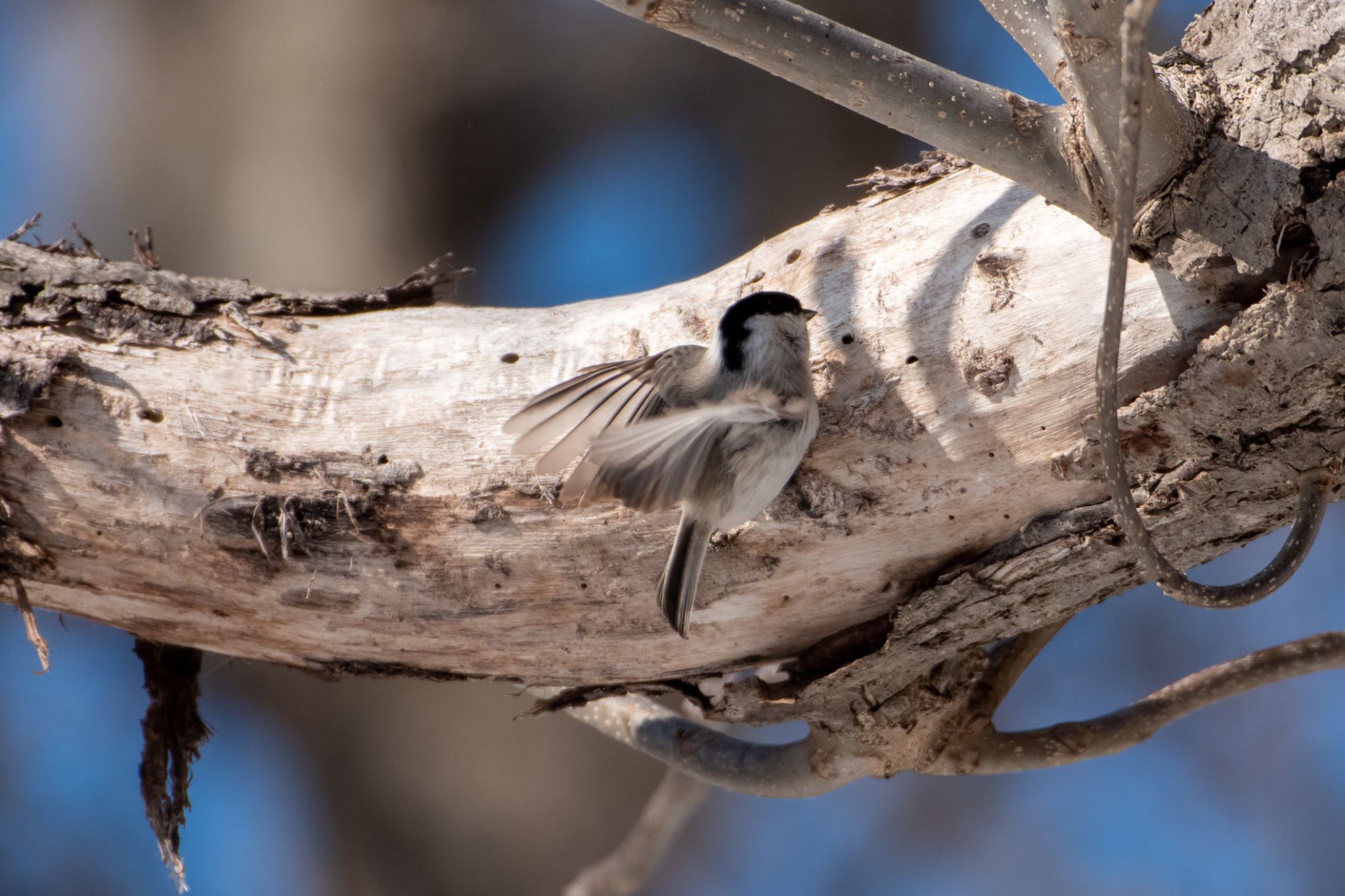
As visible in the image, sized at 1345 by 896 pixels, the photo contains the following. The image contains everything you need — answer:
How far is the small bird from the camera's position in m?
1.09

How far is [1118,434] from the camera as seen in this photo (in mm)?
904

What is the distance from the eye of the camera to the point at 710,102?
372cm

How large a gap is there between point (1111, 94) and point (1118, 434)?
0.31 m

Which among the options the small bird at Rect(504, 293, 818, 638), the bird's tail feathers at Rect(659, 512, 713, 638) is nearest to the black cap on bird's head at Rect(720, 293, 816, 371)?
the small bird at Rect(504, 293, 818, 638)

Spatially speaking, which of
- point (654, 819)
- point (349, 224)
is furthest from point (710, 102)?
point (654, 819)

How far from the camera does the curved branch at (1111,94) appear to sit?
0.81 meters

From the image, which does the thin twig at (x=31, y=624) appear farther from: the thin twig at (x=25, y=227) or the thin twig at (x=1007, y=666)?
the thin twig at (x=1007, y=666)

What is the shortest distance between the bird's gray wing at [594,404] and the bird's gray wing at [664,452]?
61 millimetres

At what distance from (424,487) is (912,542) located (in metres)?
0.64

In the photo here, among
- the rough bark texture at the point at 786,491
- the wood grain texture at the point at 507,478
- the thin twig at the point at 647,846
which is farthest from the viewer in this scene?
the thin twig at the point at 647,846

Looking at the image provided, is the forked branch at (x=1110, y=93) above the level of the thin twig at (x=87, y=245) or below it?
below

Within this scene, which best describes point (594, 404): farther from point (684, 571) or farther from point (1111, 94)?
point (1111, 94)

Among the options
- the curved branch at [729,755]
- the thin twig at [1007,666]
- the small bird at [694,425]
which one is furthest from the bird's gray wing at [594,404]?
the thin twig at [1007,666]

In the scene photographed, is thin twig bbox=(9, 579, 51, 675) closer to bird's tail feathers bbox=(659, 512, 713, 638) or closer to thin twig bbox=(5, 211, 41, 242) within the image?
thin twig bbox=(5, 211, 41, 242)
